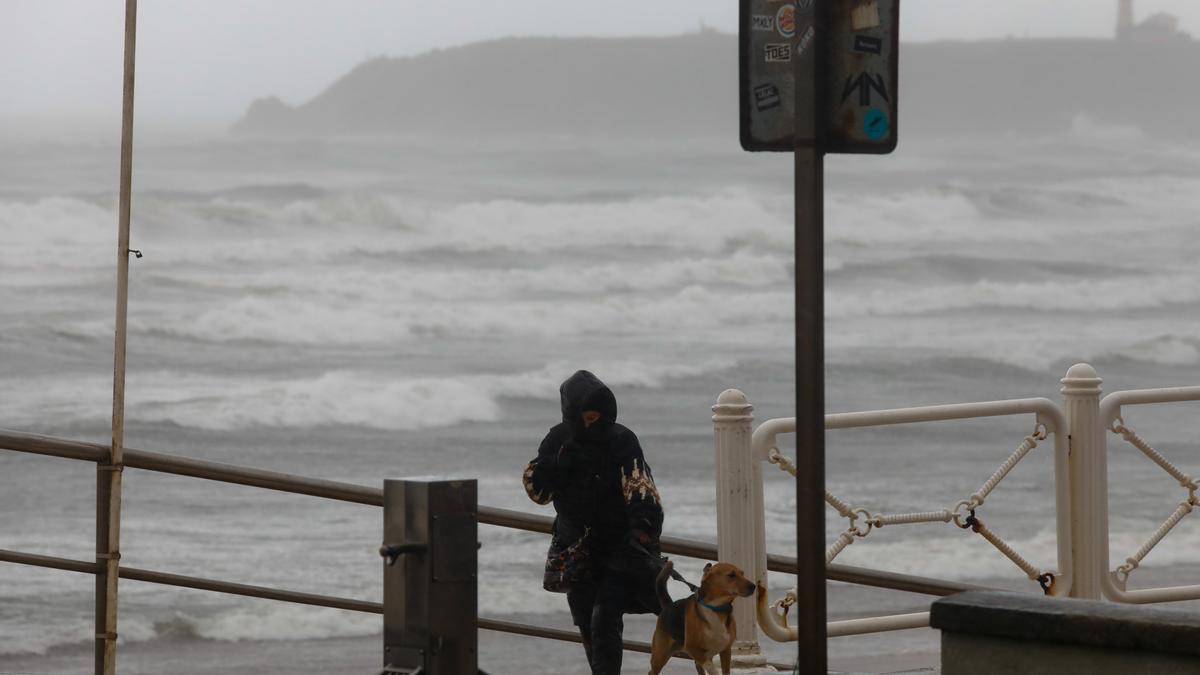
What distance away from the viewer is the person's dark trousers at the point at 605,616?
6535mm

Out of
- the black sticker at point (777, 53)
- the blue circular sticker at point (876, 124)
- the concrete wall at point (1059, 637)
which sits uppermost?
the black sticker at point (777, 53)

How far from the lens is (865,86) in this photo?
15.4 ft

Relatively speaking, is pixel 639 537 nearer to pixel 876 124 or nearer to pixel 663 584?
pixel 663 584

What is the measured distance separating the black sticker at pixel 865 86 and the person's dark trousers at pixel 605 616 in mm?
2419

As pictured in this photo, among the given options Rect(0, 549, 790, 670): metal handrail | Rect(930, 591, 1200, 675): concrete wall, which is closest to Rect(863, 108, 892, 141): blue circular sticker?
Rect(930, 591, 1200, 675): concrete wall

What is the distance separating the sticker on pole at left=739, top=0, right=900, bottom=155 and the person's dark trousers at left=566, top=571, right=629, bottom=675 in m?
2.28

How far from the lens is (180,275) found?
4081cm

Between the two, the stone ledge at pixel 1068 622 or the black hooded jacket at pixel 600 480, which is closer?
the stone ledge at pixel 1068 622

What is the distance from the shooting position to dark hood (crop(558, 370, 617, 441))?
638cm

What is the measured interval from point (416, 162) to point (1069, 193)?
62.8ft

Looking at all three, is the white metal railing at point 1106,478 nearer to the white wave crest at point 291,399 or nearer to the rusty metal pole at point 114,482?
the rusty metal pole at point 114,482

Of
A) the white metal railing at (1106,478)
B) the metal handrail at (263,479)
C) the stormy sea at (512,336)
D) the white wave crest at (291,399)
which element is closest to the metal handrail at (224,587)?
the metal handrail at (263,479)

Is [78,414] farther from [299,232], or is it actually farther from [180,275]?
[299,232]

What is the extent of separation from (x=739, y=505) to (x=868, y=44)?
3078 mm
